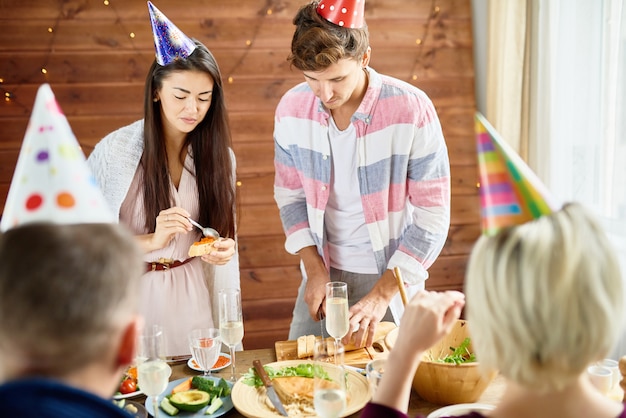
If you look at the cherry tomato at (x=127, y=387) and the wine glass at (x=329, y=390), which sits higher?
the wine glass at (x=329, y=390)

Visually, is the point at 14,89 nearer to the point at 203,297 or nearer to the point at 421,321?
the point at 203,297

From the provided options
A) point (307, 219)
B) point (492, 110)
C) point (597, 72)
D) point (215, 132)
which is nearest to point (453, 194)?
point (492, 110)

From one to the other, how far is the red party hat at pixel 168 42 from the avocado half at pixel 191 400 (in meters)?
1.18

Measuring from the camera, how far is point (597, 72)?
2.81 metres

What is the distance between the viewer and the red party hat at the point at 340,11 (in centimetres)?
210

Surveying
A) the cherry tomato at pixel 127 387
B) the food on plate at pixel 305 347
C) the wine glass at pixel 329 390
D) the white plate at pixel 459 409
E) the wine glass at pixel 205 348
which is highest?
the wine glass at pixel 329 390

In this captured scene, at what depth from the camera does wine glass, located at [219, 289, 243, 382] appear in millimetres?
1778

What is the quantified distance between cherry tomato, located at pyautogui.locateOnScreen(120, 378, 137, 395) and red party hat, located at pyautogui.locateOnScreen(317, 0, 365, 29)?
129cm

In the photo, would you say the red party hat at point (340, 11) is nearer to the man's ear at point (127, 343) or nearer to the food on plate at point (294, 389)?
the food on plate at point (294, 389)

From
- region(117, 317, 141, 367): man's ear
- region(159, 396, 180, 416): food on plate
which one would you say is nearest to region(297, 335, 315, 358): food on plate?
region(159, 396, 180, 416): food on plate

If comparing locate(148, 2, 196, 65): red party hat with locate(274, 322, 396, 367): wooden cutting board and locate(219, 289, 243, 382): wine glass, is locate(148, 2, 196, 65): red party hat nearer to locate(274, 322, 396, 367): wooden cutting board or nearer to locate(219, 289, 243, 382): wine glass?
locate(219, 289, 243, 382): wine glass

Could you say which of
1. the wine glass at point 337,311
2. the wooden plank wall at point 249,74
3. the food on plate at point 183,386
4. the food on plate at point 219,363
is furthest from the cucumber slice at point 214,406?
the wooden plank wall at point 249,74

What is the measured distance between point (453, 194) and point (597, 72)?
1.21 m

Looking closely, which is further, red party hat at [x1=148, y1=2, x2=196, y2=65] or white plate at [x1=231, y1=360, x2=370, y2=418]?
red party hat at [x1=148, y1=2, x2=196, y2=65]
